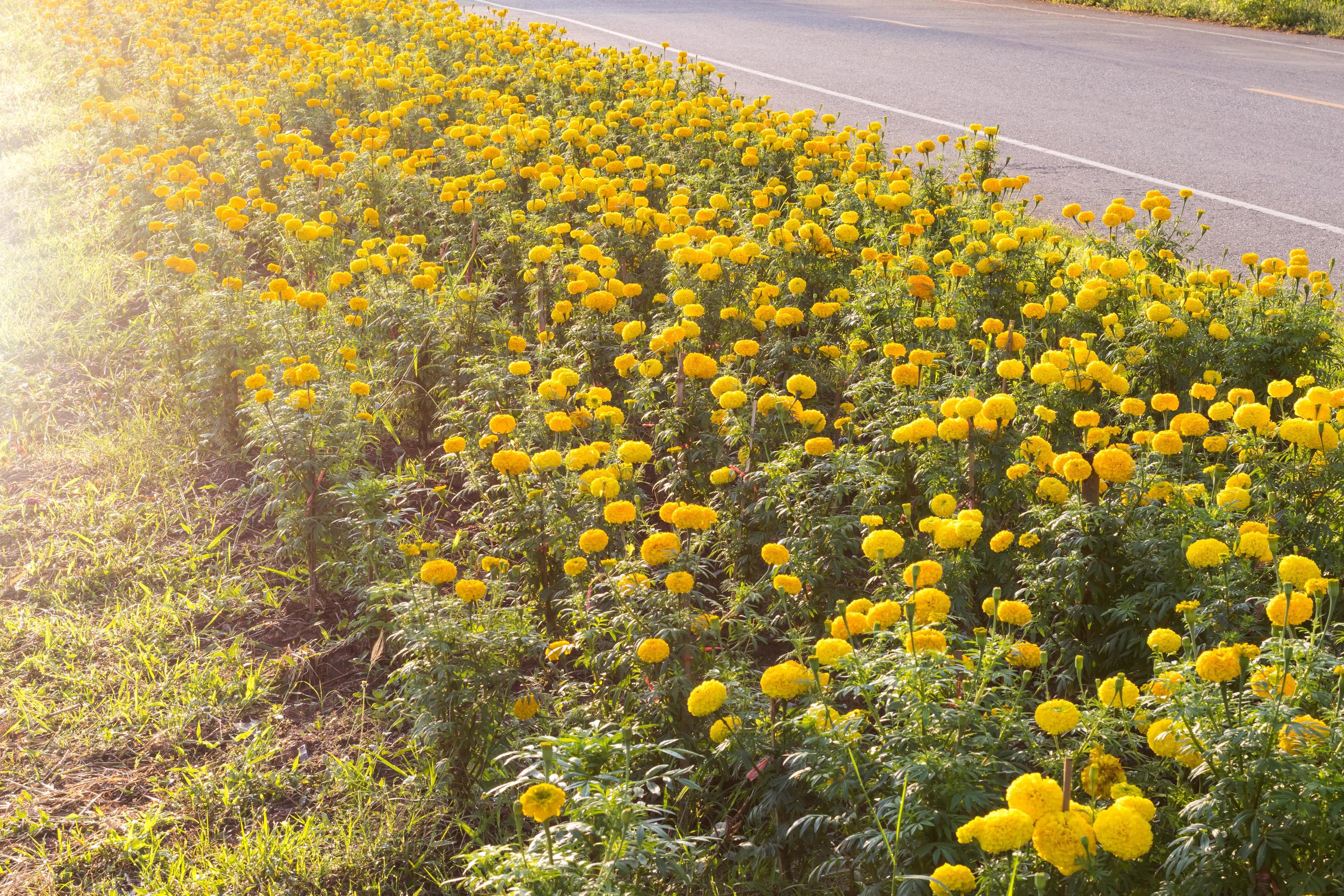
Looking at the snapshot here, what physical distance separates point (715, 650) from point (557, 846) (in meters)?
0.92

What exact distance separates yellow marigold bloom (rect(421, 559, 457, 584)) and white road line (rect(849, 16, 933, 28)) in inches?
575

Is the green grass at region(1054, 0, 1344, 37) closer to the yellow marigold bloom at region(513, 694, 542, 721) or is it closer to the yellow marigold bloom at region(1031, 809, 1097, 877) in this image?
→ the yellow marigold bloom at region(513, 694, 542, 721)

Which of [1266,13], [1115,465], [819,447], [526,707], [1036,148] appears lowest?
[526,707]

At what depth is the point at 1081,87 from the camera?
10.9m

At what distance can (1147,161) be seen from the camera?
8062mm

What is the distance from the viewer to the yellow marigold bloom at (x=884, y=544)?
8.32ft

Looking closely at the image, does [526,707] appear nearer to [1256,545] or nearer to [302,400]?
[302,400]

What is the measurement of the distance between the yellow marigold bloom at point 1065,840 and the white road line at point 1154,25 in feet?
47.6

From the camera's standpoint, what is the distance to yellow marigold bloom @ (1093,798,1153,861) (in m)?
1.68

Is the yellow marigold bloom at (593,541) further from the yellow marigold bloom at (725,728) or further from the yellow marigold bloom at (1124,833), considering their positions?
the yellow marigold bloom at (1124,833)

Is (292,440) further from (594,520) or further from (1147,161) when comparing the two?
(1147,161)

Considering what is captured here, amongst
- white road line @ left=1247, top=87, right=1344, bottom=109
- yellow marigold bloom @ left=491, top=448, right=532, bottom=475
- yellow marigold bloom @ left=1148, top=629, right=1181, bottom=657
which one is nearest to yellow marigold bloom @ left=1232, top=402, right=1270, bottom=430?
yellow marigold bloom @ left=1148, top=629, right=1181, bottom=657

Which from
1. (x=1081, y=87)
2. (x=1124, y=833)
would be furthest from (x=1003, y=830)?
(x=1081, y=87)

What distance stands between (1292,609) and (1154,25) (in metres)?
16.1
